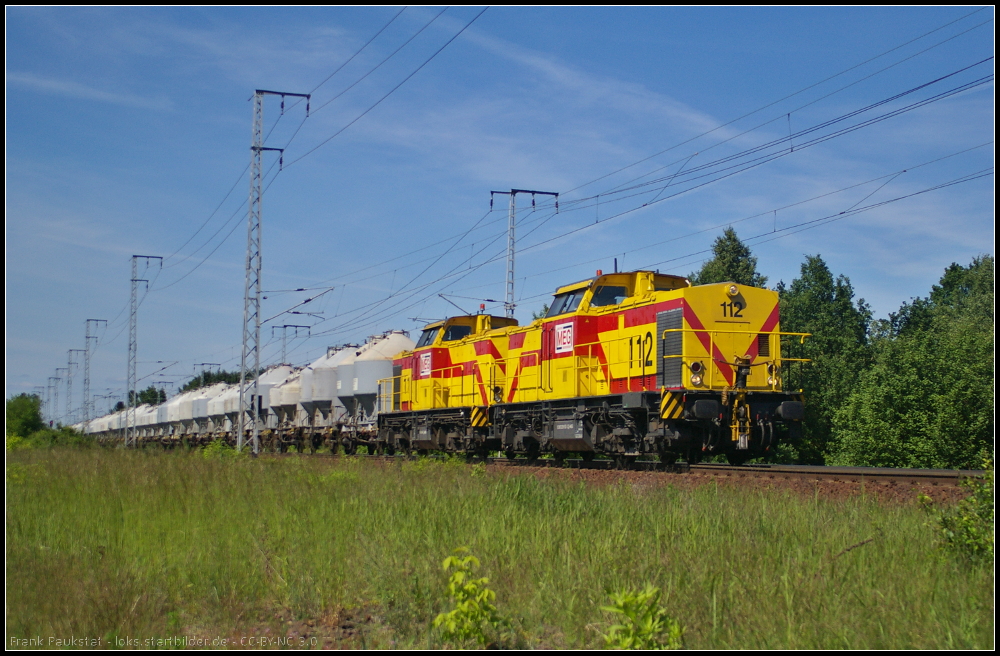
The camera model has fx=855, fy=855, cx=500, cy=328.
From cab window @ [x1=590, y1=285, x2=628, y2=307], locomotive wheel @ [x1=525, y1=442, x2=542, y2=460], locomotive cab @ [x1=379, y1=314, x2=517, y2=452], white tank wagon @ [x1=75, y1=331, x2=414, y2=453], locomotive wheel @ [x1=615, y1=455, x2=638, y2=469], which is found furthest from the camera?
white tank wagon @ [x1=75, y1=331, x2=414, y2=453]

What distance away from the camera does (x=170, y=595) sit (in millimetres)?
6797

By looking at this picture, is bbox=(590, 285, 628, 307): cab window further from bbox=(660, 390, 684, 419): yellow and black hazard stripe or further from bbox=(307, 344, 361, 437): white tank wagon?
bbox=(307, 344, 361, 437): white tank wagon

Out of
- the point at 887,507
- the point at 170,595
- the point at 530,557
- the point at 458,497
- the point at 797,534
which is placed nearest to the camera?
the point at 170,595

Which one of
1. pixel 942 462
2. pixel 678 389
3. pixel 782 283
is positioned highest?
pixel 782 283

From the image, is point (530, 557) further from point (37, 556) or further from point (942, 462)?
point (942, 462)

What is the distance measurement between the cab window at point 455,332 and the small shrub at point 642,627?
1923 centimetres

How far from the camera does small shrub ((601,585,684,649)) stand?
5172mm

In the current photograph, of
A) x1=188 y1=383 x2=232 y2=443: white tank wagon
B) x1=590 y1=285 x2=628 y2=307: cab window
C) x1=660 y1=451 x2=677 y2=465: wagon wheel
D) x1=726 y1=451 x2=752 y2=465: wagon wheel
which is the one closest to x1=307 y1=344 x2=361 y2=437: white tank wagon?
x1=188 y1=383 x2=232 y2=443: white tank wagon

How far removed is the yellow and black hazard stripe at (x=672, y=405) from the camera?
14.9 metres

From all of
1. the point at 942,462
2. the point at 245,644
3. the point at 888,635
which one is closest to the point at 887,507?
the point at 888,635

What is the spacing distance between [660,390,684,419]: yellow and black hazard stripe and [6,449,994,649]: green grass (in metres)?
4.13

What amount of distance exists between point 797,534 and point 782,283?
5590cm

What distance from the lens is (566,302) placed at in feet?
60.3

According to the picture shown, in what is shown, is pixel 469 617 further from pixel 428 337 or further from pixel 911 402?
pixel 911 402
